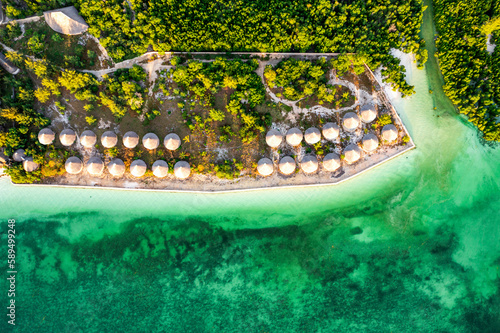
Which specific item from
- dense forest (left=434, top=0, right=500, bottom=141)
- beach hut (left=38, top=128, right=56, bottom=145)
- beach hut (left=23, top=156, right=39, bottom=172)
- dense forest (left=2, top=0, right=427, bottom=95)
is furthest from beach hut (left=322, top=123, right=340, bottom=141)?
beach hut (left=23, top=156, right=39, bottom=172)

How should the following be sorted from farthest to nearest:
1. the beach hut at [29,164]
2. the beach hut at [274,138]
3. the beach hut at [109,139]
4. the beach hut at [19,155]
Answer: the beach hut at [19,155], the beach hut at [29,164], the beach hut at [109,139], the beach hut at [274,138]

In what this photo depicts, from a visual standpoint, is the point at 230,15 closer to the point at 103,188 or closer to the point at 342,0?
the point at 342,0

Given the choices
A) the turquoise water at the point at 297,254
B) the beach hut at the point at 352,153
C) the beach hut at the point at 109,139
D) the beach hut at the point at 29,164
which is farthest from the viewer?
the turquoise water at the point at 297,254

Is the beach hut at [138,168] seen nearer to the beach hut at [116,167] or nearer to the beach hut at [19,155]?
the beach hut at [116,167]

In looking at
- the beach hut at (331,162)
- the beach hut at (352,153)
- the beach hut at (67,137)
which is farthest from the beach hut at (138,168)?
the beach hut at (352,153)

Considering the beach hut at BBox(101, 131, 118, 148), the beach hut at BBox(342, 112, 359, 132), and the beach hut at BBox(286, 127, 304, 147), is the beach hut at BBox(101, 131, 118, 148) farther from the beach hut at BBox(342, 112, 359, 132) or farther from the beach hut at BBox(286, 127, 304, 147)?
the beach hut at BBox(342, 112, 359, 132)

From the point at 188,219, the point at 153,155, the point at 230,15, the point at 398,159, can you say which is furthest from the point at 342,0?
the point at 188,219
